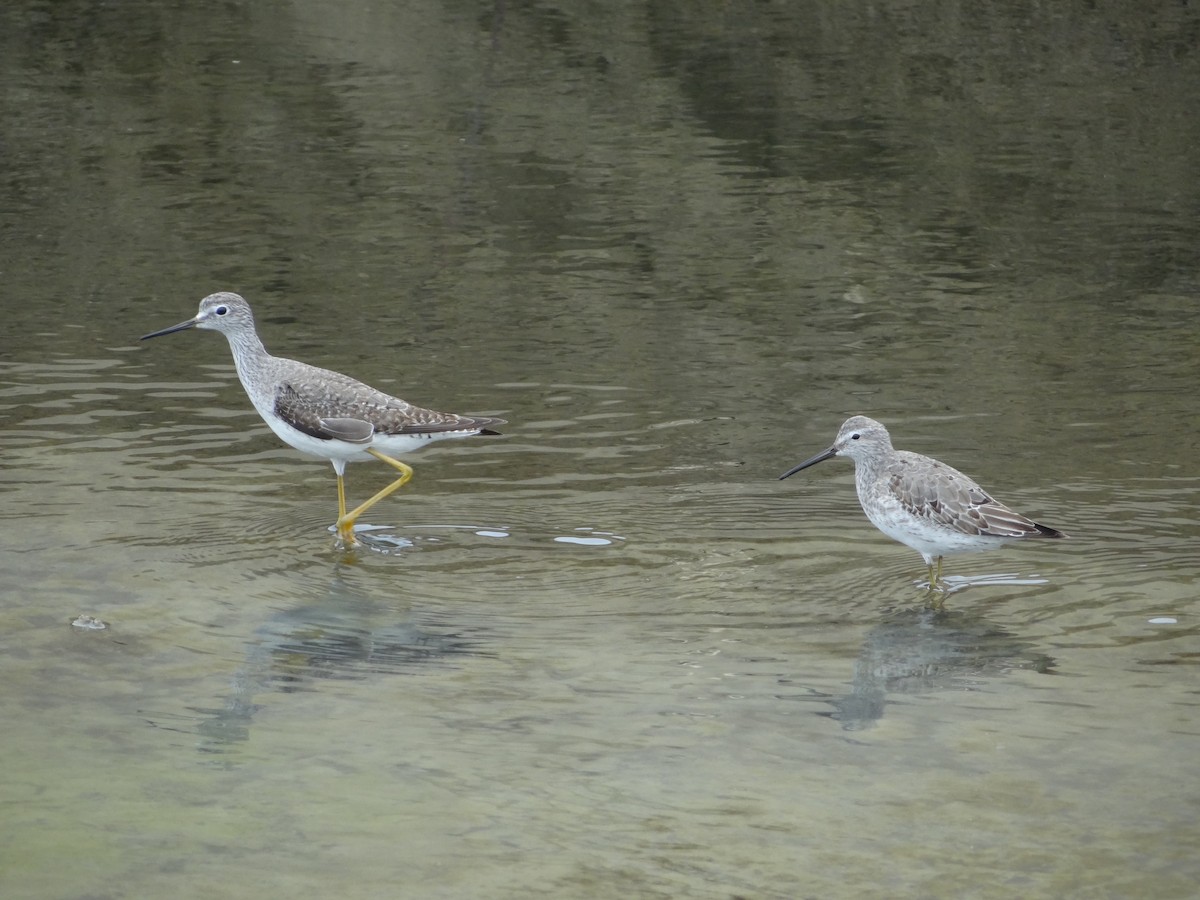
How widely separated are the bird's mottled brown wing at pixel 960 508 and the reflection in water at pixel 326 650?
2.70 m

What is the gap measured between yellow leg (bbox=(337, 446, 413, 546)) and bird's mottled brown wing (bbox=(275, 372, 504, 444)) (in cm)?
20

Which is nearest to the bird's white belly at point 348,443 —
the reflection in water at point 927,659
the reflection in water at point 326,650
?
the reflection in water at point 326,650

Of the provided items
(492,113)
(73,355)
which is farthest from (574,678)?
(492,113)

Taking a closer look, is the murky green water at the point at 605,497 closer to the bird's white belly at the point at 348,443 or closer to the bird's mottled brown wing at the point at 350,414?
the bird's white belly at the point at 348,443

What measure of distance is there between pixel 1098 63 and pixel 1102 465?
54.3 feet

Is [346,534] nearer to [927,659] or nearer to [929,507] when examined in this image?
[929,507]

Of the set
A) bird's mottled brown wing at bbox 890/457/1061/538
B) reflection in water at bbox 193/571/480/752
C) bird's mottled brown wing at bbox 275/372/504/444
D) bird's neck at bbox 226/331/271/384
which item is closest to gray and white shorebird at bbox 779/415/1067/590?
bird's mottled brown wing at bbox 890/457/1061/538

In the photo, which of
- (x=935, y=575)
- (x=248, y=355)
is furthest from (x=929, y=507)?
(x=248, y=355)

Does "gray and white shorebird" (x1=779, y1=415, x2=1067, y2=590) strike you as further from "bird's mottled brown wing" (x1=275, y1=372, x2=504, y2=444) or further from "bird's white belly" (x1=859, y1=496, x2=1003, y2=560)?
"bird's mottled brown wing" (x1=275, y1=372, x2=504, y2=444)

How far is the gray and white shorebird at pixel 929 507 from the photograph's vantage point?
9516 millimetres

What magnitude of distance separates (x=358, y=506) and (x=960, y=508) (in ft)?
13.5

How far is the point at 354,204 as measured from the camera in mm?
19734

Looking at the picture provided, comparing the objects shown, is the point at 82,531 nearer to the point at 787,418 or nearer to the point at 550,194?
the point at 787,418

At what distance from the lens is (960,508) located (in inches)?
376
